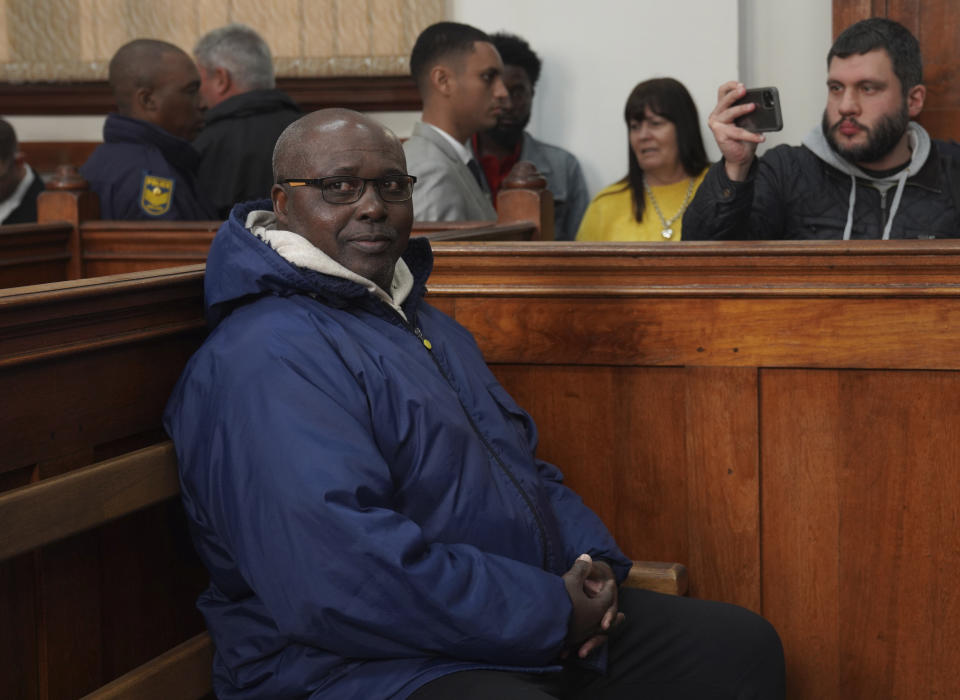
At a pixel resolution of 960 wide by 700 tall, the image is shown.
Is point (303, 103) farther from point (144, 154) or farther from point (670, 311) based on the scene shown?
point (670, 311)

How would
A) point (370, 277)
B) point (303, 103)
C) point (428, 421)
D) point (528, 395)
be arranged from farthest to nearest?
point (303, 103)
point (528, 395)
point (370, 277)
point (428, 421)

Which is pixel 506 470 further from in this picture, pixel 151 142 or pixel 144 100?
pixel 144 100

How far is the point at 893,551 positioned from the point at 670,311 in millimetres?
538

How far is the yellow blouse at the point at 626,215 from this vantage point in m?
3.67

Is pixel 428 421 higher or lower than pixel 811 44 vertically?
lower

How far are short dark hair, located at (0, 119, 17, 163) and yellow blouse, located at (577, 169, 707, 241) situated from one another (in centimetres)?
190

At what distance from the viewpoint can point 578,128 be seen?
14.4ft

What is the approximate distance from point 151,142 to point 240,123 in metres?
0.34

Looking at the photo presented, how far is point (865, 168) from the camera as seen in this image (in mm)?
2791

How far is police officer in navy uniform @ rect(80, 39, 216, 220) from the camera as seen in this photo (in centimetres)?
354

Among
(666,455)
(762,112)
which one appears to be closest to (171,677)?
(666,455)

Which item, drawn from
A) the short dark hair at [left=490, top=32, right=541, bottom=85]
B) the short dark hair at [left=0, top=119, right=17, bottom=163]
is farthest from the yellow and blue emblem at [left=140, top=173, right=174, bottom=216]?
the short dark hair at [left=490, top=32, right=541, bottom=85]

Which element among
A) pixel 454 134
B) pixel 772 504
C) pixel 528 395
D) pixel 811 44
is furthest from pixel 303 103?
pixel 772 504

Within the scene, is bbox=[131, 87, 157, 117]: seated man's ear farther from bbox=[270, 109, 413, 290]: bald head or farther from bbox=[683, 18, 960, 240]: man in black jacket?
bbox=[270, 109, 413, 290]: bald head
